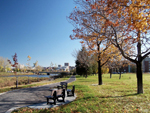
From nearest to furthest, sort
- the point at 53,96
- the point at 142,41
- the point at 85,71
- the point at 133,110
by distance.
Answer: the point at 133,110
the point at 53,96
the point at 142,41
the point at 85,71

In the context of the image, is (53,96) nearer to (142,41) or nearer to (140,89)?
(140,89)

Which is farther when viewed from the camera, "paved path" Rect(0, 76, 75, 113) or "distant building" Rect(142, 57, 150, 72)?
"distant building" Rect(142, 57, 150, 72)

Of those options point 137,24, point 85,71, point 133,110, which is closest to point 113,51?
point 137,24

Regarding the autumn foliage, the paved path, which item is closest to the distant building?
the autumn foliage

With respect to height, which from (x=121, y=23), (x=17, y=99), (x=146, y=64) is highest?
(x=121, y=23)

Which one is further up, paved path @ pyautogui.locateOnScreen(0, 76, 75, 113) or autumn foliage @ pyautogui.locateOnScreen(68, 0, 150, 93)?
autumn foliage @ pyautogui.locateOnScreen(68, 0, 150, 93)

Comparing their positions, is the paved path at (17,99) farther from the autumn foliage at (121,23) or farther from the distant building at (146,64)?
the distant building at (146,64)

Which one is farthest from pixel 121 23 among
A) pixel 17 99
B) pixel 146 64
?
pixel 146 64

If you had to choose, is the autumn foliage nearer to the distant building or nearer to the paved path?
the paved path

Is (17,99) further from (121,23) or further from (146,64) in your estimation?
(146,64)

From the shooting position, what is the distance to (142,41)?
28.2ft

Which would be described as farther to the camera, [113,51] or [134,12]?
[113,51]

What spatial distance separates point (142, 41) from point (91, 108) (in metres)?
6.35

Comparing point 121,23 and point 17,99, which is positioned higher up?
point 121,23
